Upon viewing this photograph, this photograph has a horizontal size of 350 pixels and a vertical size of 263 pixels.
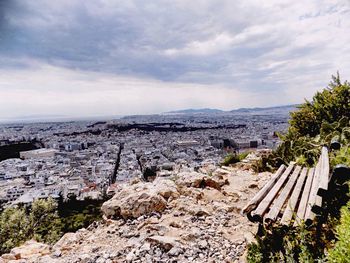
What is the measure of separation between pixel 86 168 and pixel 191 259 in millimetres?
49087

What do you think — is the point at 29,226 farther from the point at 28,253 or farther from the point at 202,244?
the point at 202,244

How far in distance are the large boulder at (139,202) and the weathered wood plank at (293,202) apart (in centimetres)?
250

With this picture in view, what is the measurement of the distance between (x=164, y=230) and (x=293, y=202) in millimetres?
1969

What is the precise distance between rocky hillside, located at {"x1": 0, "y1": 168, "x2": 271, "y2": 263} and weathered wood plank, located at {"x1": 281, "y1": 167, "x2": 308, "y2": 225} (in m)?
0.65

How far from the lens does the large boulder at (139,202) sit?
17.3 ft

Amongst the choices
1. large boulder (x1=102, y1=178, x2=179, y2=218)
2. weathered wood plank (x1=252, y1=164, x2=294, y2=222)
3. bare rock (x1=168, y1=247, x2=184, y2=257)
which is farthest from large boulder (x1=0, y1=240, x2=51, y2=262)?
weathered wood plank (x1=252, y1=164, x2=294, y2=222)

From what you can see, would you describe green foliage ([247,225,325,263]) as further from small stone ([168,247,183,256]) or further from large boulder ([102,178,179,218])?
large boulder ([102,178,179,218])

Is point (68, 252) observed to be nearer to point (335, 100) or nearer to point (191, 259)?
point (191, 259)

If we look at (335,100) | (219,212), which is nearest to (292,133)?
(335,100)

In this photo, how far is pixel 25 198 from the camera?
94.2 ft

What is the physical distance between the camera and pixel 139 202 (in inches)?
209

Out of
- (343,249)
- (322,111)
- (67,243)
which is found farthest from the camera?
(322,111)

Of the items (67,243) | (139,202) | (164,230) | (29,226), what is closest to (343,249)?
(164,230)

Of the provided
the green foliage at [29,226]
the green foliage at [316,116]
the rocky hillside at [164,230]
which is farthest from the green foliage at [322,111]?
the green foliage at [29,226]
